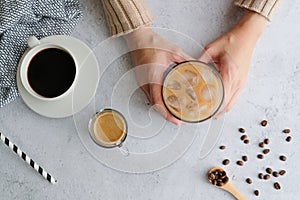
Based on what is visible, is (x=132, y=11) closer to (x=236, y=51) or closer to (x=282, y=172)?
(x=236, y=51)

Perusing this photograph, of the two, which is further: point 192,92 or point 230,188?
point 230,188

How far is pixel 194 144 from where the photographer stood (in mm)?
1043

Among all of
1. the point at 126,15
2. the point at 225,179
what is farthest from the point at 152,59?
the point at 225,179

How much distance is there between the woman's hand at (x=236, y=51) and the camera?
100 centimetres

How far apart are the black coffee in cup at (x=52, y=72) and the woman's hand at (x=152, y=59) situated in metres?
0.14

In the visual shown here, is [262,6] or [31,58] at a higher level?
[262,6]

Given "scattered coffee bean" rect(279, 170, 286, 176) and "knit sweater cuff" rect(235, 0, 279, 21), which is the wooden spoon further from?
"knit sweater cuff" rect(235, 0, 279, 21)

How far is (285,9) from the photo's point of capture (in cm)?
107

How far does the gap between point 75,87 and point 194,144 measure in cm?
29

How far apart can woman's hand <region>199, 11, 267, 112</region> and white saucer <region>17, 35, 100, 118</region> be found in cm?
24

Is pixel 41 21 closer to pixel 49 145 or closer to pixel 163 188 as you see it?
pixel 49 145

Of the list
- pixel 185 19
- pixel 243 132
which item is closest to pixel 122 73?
pixel 185 19

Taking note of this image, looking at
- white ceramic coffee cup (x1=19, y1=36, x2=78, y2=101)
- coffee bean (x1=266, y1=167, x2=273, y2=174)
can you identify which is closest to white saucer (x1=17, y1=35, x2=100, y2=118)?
white ceramic coffee cup (x1=19, y1=36, x2=78, y2=101)

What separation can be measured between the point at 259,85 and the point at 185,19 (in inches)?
8.9
